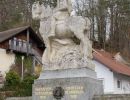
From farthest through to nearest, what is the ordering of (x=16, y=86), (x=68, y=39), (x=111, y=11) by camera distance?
(x=111, y=11) → (x=16, y=86) → (x=68, y=39)

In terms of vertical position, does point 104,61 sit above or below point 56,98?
below

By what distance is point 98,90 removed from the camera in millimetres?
12438

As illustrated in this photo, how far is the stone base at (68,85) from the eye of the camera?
11.6 m

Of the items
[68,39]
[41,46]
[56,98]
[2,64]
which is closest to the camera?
[56,98]

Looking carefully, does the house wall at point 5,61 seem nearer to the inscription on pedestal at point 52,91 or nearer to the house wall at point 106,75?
the house wall at point 106,75

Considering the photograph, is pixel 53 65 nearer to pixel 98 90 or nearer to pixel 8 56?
pixel 98 90

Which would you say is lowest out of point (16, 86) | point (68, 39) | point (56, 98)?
point (16, 86)

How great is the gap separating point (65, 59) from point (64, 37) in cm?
79

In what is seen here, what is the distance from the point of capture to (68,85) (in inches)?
467

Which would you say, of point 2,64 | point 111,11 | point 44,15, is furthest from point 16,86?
point 111,11

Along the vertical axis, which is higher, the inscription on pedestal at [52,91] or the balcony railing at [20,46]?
the inscription on pedestal at [52,91]

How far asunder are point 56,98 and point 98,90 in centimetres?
144

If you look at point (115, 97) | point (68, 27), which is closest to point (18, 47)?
point (68, 27)

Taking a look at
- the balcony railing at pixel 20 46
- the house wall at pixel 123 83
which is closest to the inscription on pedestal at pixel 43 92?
the house wall at pixel 123 83
